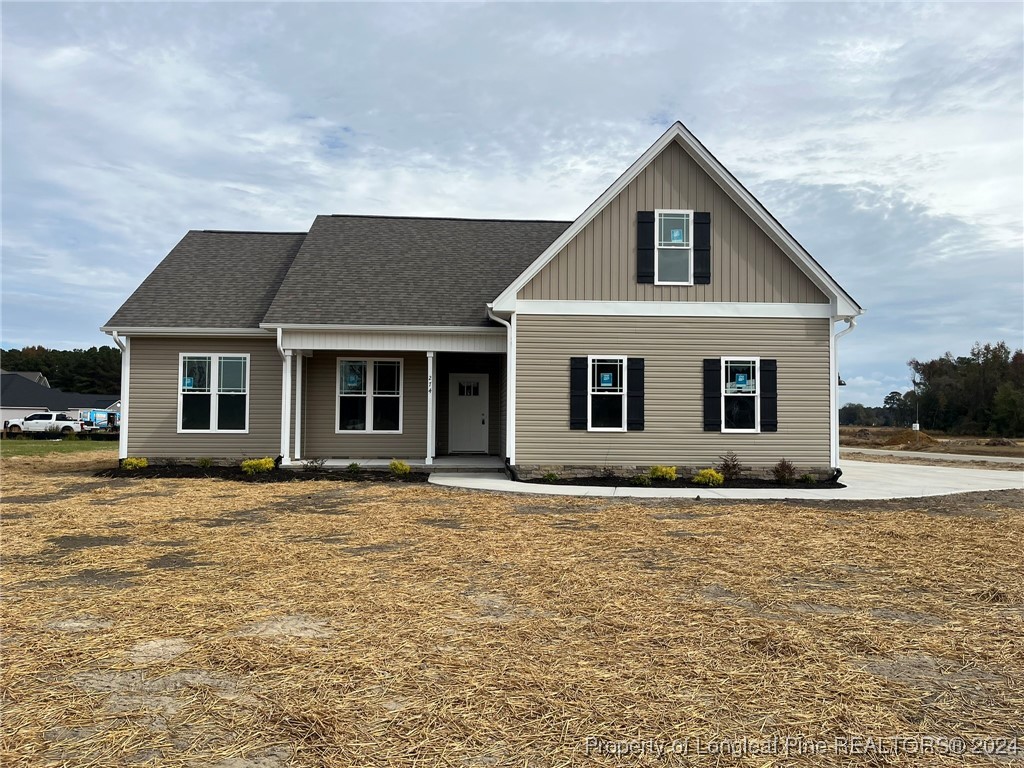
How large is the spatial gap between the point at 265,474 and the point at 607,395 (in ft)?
23.8

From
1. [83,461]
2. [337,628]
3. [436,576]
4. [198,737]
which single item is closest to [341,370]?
[83,461]

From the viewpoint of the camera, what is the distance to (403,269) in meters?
17.9

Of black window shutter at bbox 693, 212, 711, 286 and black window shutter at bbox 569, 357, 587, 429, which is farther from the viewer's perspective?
black window shutter at bbox 693, 212, 711, 286

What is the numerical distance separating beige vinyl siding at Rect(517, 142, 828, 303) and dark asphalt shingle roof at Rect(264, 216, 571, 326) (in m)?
2.46

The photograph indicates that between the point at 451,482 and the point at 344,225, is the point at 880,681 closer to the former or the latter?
the point at 451,482

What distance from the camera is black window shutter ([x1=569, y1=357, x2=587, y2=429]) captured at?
1445 centimetres

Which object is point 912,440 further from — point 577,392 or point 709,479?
point 577,392

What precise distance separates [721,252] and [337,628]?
11993 mm

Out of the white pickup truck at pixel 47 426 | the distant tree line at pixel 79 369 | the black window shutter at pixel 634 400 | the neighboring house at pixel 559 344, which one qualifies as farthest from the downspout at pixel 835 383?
the distant tree line at pixel 79 369

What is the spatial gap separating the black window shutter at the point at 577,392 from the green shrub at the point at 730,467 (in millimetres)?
2888

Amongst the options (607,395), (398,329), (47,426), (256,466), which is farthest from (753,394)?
(47,426)

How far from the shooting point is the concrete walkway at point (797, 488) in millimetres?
12602

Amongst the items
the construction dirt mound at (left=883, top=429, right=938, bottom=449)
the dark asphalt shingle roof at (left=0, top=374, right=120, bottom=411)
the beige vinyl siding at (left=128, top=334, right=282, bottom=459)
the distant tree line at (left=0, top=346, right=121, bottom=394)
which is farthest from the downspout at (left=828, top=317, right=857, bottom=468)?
the distant tree line at (left=0, top=346, right=121, bottom=394)

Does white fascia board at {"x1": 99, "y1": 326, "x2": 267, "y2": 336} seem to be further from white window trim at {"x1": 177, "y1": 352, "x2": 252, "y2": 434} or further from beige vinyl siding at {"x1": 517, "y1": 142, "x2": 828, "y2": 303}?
beige vinyl siding at {"x1": 517, "y1": 142, "x2": 828, "y2": 303}
